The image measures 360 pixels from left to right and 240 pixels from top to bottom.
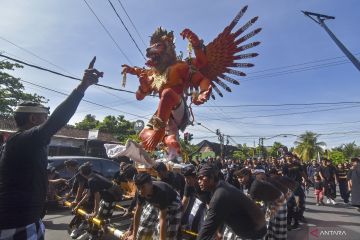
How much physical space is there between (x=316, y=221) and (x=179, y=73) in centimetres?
576

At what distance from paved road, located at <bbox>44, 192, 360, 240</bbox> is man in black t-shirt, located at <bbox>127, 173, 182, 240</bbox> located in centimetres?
231

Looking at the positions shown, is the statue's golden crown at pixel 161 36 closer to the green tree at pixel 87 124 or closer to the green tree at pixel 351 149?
the green tree at pixel 87 124

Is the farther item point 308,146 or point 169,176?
point 308,146

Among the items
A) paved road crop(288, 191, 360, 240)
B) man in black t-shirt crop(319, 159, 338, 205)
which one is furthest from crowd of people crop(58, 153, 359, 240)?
man in black t-shirt crop(319, 159, 338, 205)

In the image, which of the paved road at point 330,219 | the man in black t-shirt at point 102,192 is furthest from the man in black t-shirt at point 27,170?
the paved road at point 330,219

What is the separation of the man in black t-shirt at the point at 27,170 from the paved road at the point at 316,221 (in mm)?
4524

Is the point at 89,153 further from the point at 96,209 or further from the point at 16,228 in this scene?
the point at 16,228

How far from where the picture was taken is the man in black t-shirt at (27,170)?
2.16 meters

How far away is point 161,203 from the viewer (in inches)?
173

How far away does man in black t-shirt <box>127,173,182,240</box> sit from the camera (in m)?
4.26

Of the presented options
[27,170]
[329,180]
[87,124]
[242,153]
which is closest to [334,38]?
[329,180]

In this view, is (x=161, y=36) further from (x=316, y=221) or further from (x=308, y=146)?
(x=308, y=146)

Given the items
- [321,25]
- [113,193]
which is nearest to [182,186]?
[113,193]

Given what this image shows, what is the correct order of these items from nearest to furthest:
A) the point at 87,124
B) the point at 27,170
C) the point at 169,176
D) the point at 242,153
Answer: the point at 27,170, the point at 169,176, the point at 87,124, the point at 242,153
